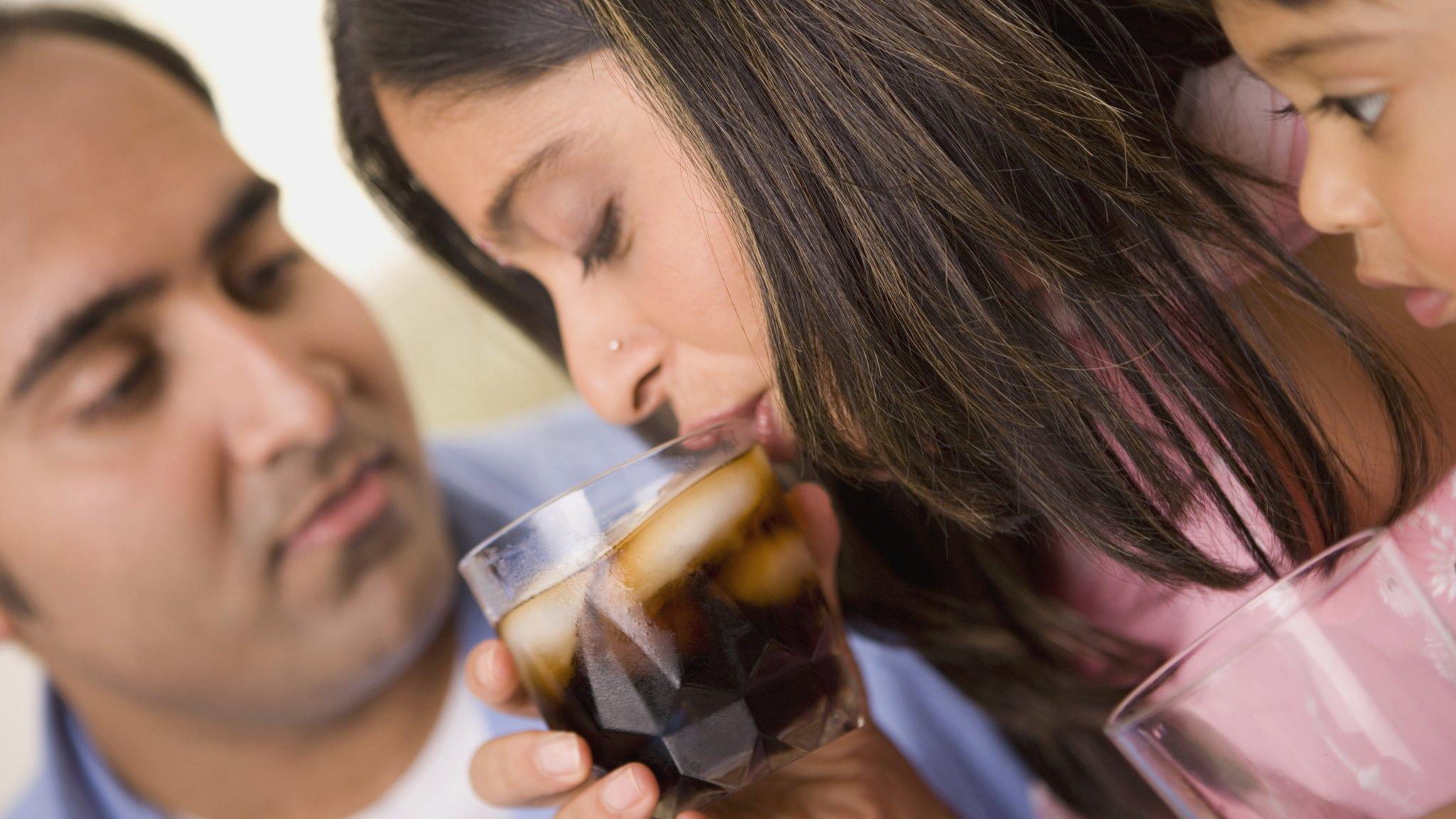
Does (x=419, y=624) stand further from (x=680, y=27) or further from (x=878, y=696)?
(x=680, y=27)

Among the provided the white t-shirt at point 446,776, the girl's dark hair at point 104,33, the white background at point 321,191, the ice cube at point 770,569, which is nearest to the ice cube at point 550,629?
the ice cube at point 770,569

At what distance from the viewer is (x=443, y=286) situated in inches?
99.5

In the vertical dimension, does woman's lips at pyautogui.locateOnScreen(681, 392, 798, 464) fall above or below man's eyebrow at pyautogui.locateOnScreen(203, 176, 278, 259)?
below

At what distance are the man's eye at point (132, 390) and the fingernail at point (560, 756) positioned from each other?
74cm

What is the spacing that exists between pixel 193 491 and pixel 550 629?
683 millimetres

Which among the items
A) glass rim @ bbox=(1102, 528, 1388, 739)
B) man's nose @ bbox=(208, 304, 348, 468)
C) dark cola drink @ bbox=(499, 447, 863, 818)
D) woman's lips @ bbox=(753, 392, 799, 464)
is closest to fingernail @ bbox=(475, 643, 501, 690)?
dark cola drink @ bbox=(499, 447, 863, 818)

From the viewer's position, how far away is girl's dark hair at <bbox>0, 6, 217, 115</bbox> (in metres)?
1.46

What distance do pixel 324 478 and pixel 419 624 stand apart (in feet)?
0.89

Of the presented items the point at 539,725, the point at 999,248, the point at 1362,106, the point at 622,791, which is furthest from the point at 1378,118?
the point at 539,725

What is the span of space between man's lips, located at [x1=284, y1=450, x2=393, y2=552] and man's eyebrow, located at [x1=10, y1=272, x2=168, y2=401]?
33 centimetres

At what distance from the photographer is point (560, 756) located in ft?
3.10

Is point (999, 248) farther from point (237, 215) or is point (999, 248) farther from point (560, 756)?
Result: point (237, 215)

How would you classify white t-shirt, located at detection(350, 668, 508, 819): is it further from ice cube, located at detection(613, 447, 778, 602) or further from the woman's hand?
ice cube, located at detection(613, 447, 778, 602)

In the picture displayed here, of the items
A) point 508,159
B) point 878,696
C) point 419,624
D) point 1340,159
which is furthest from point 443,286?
point 1340,159
